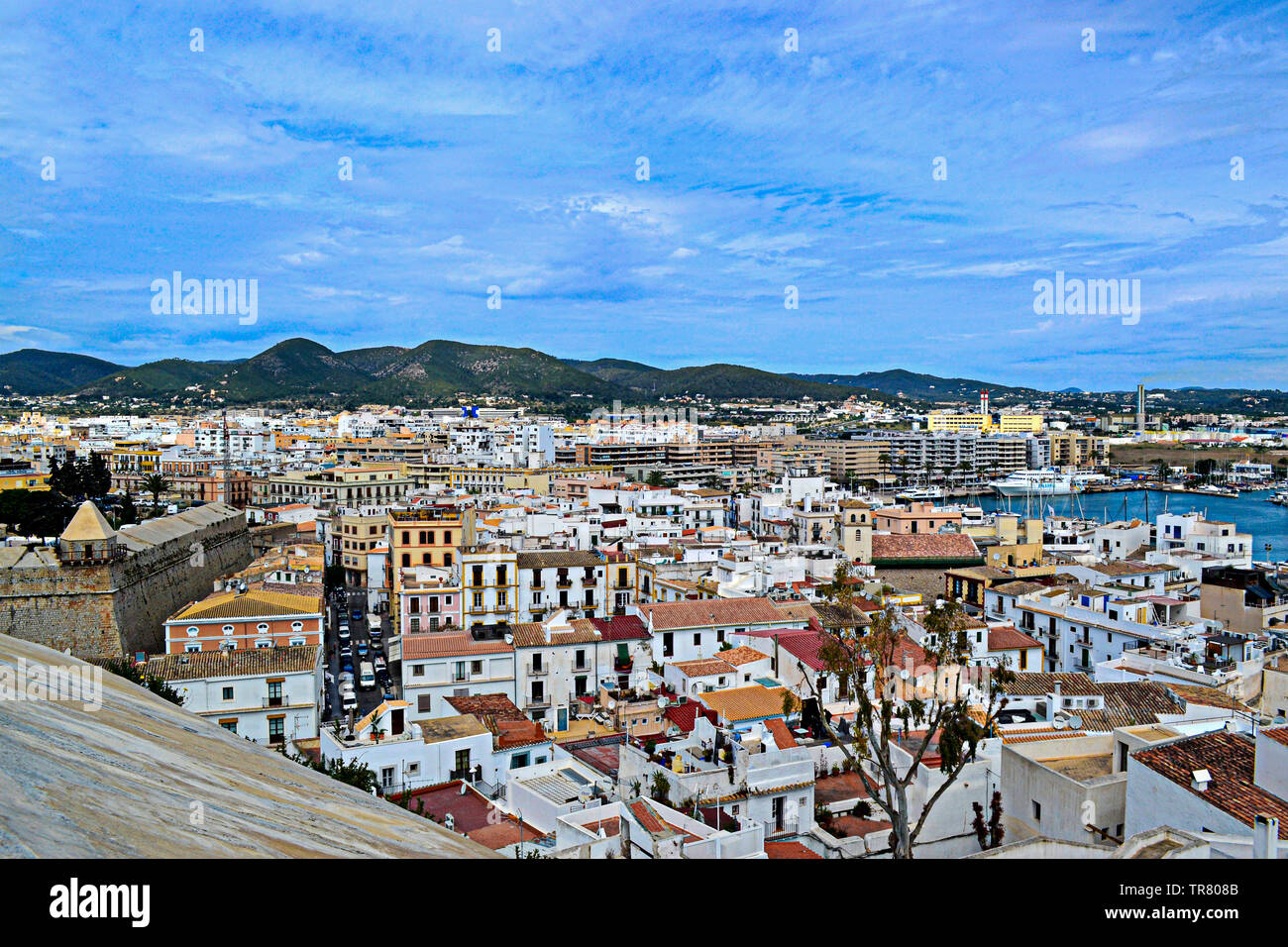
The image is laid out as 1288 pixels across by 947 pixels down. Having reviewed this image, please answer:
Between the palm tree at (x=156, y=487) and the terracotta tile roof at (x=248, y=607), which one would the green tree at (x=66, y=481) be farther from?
the terracotta tile roof at (x=248, y=607)

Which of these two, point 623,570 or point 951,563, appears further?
point 951,563

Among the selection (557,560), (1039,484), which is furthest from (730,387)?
(557,560)

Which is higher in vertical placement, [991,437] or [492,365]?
[492,365]

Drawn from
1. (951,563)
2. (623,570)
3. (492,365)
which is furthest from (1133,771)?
(492,365)

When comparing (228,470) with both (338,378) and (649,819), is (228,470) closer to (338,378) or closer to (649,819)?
(649,819)

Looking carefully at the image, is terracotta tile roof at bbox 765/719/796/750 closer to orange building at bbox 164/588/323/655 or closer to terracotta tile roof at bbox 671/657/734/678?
terracotta tile roof at bbox 671/657/734/678

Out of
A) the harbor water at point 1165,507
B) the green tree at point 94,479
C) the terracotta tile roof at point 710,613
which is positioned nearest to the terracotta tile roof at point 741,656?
the terracotta tile roof at point 710,613
